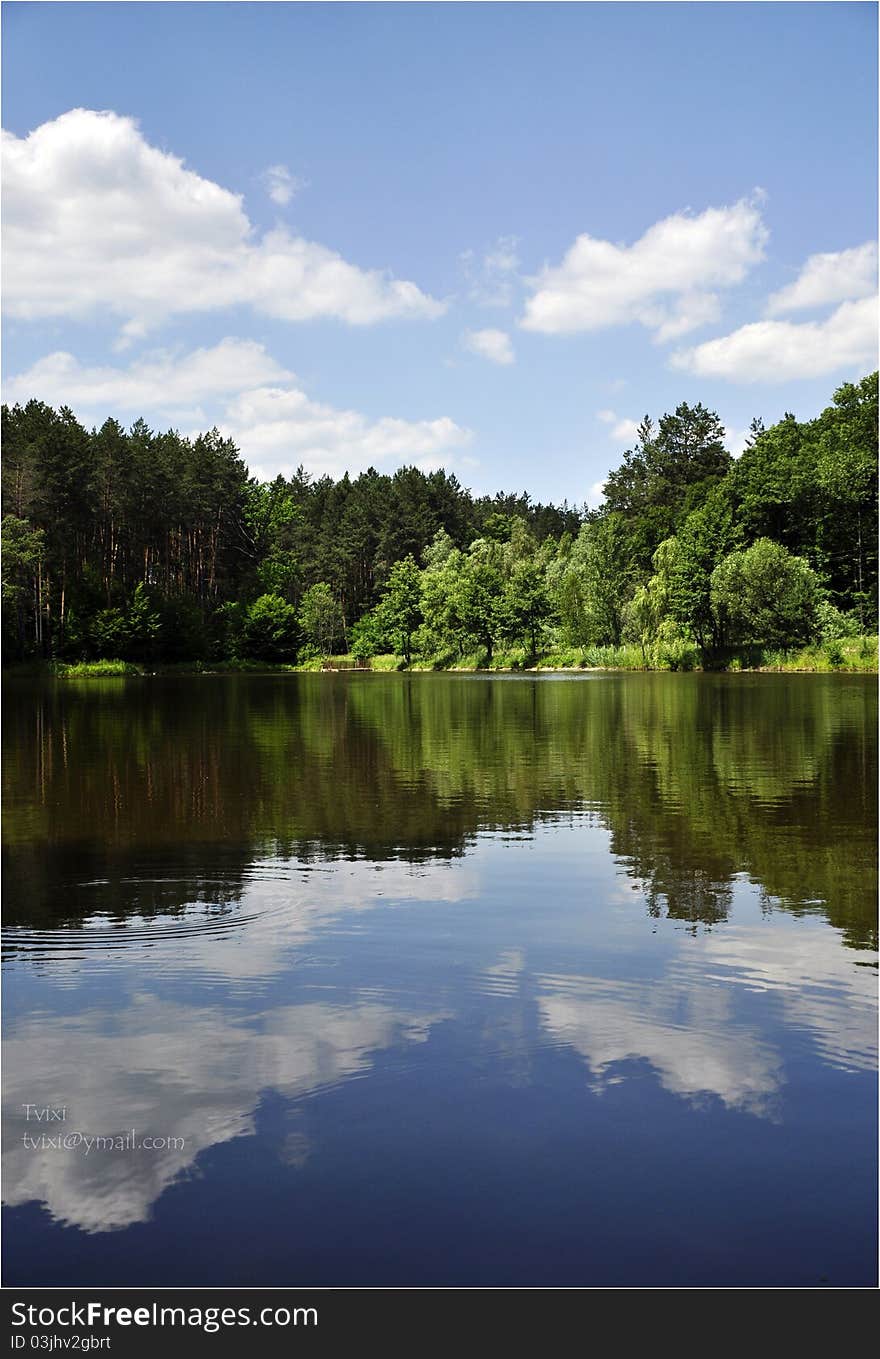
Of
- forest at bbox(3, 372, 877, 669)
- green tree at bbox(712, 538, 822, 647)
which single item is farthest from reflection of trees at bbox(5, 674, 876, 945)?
forest at bbox(3, 372, 877, 669)

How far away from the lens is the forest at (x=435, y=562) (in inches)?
3305

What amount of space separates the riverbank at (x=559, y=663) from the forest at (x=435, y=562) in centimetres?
37

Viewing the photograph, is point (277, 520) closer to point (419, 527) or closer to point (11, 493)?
point (419, 527)

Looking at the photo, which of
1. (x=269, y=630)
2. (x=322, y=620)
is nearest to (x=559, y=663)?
(x=269, y=630)

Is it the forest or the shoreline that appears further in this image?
the forest

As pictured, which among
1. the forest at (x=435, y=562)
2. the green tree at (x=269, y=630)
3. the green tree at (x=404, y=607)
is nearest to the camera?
the forest at (x=435, y=562)

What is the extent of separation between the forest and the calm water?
67898 mm

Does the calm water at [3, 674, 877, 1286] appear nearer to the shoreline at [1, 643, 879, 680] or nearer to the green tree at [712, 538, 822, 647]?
the shoreline at [1, 643, 879, 680]

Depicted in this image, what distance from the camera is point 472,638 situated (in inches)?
4353

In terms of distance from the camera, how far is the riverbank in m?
76.8

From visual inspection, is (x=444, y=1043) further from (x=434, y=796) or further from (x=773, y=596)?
(x=773, y=596)

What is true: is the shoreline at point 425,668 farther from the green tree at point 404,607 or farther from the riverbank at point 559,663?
the green tree at point 404,607

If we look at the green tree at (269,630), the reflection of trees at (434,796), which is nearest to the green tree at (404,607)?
the green tree at (269,630)

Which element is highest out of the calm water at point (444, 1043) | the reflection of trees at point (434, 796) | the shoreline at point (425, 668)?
the shoreline at point (425, 668)
